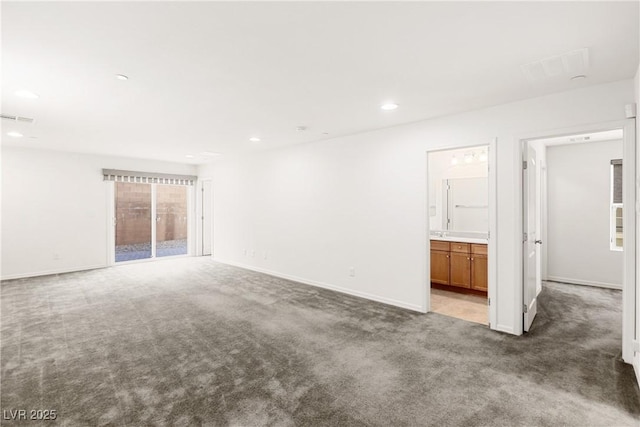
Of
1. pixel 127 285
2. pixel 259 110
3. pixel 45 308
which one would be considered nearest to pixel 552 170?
pixel 259 110

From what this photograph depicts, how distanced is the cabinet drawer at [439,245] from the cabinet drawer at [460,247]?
95 mm

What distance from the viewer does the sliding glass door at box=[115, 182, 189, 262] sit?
7254 mm

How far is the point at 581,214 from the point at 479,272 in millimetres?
2408

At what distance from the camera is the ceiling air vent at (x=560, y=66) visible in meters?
2.24

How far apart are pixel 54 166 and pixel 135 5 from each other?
6.14 meters

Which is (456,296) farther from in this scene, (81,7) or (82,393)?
(81,7)

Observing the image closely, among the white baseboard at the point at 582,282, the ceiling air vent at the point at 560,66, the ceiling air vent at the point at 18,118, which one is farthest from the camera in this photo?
the white baseboard at the point at 582,282

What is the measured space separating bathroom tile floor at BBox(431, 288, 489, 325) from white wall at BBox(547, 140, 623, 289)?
213cm

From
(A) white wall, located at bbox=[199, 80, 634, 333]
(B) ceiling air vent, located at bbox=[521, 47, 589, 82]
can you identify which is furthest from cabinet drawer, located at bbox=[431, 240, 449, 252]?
(B) ceiling air vent, located at bbox=[521, 47, 589, 82]

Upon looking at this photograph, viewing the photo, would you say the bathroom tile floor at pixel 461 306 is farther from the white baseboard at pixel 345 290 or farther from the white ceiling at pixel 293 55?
the white ceiling at pixel 293 55

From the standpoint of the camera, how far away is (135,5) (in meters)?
1.69

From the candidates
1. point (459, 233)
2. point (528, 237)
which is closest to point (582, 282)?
point (459, 233)

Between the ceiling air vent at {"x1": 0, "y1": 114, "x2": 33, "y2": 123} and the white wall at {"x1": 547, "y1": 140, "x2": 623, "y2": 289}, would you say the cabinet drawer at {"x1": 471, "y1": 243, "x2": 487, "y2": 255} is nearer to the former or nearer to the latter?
the white wall at {"x1": 547, "y1": 140, "x2": 623, "y2": 289}

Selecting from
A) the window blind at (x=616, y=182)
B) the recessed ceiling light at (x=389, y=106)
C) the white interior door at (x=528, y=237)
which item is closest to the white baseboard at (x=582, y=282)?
the window blind at (x=616, y=182)
